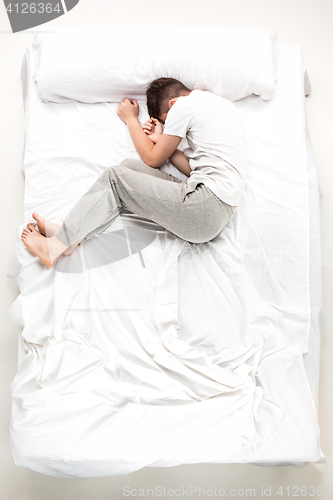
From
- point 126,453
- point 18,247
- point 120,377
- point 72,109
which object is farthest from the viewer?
point 72,109

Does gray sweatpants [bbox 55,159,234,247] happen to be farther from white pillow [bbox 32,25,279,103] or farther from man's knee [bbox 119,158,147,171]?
white pillow [bbox 32,25,279,103]

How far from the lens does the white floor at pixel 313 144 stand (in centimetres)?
128

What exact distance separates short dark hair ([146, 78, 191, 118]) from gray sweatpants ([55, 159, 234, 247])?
28 centimetres

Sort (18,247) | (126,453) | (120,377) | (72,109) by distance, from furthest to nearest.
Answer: (72,109) → (18,247) → (120,377) → (126,453)

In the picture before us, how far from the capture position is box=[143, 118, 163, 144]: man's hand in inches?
53.9

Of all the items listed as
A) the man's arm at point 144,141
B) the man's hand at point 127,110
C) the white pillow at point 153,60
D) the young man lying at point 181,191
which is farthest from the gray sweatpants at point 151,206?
the white pillow at point 153,60

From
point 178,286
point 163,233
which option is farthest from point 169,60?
point 178,286

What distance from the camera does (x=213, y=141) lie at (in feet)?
4.05

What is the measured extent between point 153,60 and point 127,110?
20cm

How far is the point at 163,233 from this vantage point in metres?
1.31

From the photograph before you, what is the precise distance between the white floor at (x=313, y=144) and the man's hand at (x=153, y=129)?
0.29m

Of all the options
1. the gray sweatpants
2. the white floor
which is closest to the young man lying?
the gray sweatpants

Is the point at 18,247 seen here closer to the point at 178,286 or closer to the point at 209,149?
the point at 178,286

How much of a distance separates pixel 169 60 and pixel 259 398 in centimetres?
121
